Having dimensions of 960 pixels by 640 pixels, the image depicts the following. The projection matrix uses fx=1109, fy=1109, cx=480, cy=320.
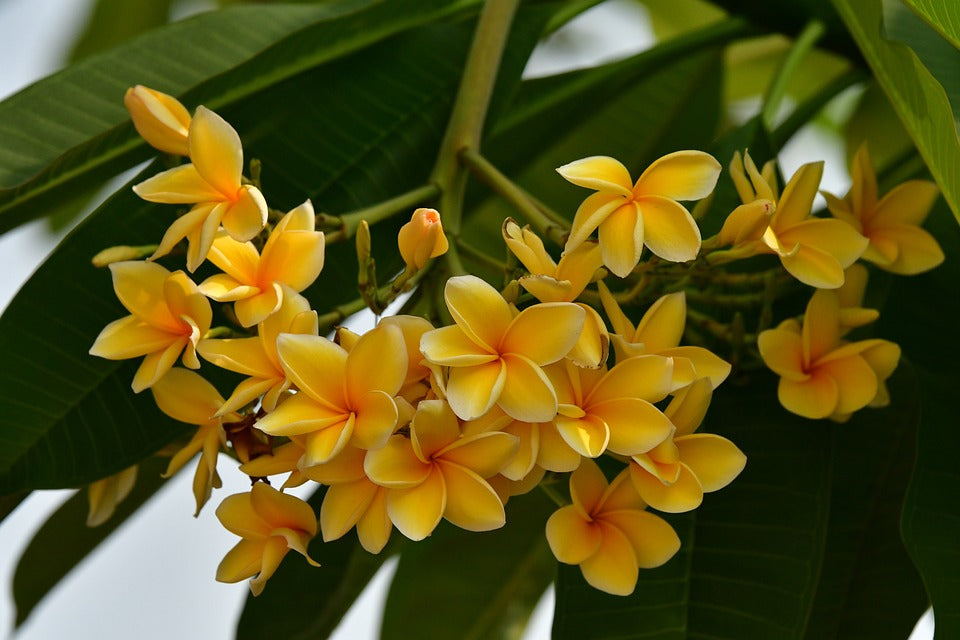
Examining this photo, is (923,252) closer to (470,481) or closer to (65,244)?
(470,481)

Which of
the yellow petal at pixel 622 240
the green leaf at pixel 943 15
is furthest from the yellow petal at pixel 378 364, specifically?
the green leaf at pixel 943 15

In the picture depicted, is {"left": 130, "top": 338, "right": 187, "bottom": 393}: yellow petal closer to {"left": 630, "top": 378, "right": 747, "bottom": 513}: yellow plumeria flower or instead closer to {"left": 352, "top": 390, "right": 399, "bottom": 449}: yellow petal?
{"left": 352, "top": 390, "right": 399, "bottom": 449}: yellow petal

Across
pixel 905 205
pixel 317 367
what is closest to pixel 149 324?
pixel 317 367

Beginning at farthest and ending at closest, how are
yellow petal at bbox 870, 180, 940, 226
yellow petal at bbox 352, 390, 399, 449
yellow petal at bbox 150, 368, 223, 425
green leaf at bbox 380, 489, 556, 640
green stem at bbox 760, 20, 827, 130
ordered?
1. green leaf at bbox 380, 489, 556, 640
2. green stem at bbox 760, 20, 827, 130
3. yellow petal at bbox 870, 180, 940, 226
4. yellow petal at bbox 150, 368, 223, 425
5. yellow petal at bbox 352, 390, 399, 449

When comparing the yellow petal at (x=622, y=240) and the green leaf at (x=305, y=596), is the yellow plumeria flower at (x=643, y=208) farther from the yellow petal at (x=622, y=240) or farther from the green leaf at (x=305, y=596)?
the green leaf at (x=305, y=596)

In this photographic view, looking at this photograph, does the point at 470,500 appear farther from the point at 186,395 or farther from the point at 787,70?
the point at 787,70

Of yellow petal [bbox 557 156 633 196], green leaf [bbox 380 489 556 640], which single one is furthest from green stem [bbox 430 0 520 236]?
green leaf [bbox 380 489 556 640]
